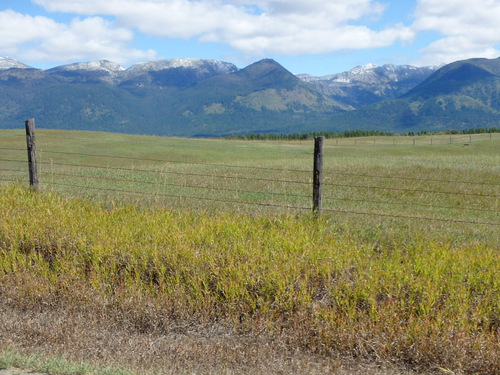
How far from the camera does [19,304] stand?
21.1ft

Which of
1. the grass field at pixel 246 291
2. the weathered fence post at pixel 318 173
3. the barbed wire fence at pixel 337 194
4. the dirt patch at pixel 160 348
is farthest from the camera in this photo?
the barbed wire fence at pixel 337 194

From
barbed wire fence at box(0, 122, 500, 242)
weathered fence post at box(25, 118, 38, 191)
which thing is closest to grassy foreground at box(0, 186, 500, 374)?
barbed wire fence at box(0, 122, 500, 242)

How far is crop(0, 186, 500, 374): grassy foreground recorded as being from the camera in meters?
5.32

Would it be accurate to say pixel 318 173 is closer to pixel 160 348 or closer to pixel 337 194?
pixel 160 348

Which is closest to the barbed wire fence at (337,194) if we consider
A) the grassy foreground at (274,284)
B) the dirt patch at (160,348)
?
the grassy foreground at (274,284)

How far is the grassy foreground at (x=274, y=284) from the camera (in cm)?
532

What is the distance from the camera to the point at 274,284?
6.25 meters

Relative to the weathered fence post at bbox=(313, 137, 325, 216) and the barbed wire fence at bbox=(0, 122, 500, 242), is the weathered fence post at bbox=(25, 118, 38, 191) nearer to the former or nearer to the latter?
the barbed wire fence at bbox=(0, 122, 500, 242)

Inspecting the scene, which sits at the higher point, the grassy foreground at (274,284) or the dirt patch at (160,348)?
the grassy foreground at (274,284)

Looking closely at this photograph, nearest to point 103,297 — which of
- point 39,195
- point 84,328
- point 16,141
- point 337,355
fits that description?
point 84,328

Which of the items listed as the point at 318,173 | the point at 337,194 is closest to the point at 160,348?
the point at 318,173

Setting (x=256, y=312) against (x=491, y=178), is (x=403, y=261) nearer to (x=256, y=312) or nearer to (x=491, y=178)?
(x=256, y=312)

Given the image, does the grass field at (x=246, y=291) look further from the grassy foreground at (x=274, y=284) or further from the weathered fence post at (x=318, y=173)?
the weathered fence post at (x=318, y=173)

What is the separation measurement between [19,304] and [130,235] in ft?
6.58
